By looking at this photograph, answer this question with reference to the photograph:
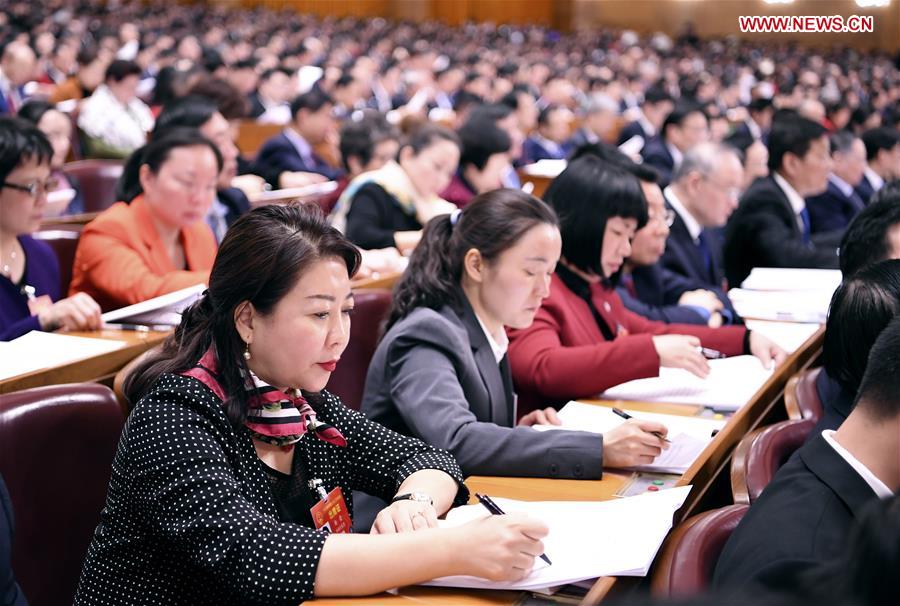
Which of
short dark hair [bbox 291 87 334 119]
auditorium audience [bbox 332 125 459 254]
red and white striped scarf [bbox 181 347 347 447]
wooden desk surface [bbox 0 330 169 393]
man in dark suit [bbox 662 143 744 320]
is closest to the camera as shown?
red and white striped scarf [bbox 181 347 347 447]

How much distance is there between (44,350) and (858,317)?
5.71 feet

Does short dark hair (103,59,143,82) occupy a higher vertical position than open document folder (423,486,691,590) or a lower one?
lower

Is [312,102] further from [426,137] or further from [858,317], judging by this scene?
[858,317]

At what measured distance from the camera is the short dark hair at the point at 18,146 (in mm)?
2859

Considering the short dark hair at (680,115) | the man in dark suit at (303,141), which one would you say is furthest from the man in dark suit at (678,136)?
the man in dark suit at (303,141)

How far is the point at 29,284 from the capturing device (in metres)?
3.05

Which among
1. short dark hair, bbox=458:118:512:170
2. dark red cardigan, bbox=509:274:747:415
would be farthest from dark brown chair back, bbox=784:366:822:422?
short dark hair, bbox=458:118:512:170

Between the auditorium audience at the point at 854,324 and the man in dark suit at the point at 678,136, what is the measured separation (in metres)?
5.92

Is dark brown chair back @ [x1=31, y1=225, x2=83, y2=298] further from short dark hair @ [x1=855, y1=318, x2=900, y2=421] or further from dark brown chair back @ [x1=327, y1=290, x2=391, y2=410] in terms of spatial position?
short dark hair @ [x1=855, y1=318, x2=900, y2=421]

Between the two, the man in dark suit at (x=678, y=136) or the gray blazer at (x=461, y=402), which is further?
the man in dark suit at (x=678, y=136)

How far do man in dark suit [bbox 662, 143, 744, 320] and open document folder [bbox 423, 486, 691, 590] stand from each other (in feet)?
8.16

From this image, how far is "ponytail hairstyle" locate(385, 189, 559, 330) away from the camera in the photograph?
2311mm

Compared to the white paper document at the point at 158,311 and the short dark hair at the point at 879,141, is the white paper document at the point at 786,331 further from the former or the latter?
the short dark hair at the point at 879,141

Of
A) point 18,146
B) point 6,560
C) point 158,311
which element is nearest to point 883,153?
point 158,311
